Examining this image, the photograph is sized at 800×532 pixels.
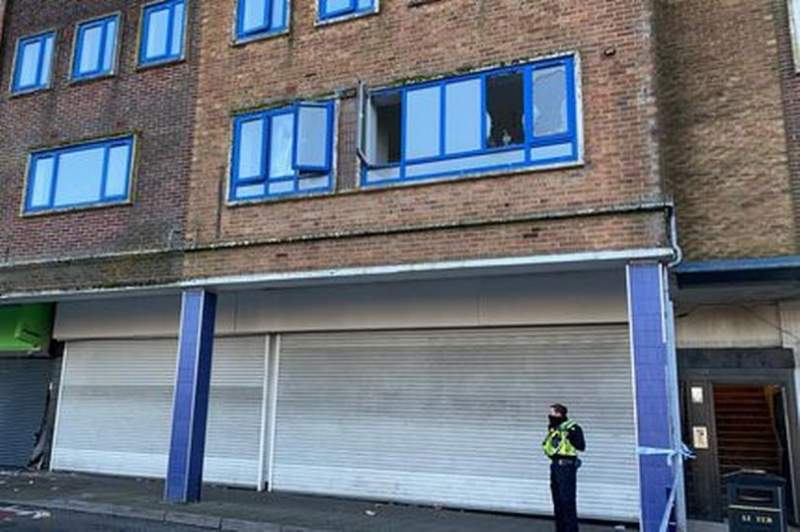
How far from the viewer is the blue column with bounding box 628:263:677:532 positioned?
28.7 feet

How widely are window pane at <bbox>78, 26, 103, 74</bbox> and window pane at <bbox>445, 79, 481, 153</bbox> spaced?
7995 millimetres

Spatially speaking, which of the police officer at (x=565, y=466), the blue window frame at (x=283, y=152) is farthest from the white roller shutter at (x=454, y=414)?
the blue window frame at (x=283, y=152)

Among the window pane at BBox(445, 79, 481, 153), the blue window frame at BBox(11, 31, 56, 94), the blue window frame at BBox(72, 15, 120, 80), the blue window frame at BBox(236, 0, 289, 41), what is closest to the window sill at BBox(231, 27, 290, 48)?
the blue window frame at BBox(236, 0, 289, 41)

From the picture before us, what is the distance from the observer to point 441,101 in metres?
11.0

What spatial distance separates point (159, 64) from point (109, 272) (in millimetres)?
4085

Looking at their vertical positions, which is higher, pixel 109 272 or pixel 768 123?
pixel 768 123

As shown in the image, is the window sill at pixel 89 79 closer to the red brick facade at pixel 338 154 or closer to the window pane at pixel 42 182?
the red brick facade at pixel 338 154

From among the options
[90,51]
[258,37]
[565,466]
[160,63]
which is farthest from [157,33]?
[565,466]

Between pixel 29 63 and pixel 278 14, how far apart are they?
261 inches

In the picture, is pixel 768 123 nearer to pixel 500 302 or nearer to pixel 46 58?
pixel 500 302

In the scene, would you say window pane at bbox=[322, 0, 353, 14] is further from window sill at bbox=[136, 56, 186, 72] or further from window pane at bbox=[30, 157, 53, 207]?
window pane at bbox=[30, 157, 53, 207]

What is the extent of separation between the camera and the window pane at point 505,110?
412 inches

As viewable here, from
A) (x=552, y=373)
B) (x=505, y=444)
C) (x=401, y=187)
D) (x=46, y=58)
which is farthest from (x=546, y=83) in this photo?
(x=46, y=58)

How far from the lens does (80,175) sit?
1423cm
